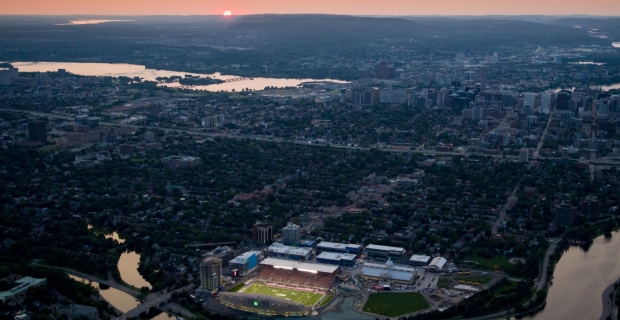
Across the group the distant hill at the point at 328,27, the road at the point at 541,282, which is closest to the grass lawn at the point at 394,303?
the road at the point at 541,282

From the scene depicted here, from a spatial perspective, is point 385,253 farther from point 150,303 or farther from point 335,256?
point 150,303

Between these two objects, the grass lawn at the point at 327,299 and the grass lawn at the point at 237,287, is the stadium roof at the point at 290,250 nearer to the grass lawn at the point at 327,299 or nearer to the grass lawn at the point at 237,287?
the grass lawn at the point at 237,287

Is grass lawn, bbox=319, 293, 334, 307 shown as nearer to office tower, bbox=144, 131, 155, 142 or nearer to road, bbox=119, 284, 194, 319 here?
road, bbox=119, 284, 194, 319

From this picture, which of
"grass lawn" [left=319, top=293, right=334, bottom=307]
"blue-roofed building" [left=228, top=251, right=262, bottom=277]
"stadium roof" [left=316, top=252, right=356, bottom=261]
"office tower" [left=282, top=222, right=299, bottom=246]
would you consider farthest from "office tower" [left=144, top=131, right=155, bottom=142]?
"grass lawn" [left=319, top=293, right=334, bottom=307]

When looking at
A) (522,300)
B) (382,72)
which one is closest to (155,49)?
(382,72)

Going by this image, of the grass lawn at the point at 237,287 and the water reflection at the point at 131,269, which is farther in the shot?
the water reflection at the point at 131,269

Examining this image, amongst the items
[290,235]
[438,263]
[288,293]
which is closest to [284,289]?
[288,293]
